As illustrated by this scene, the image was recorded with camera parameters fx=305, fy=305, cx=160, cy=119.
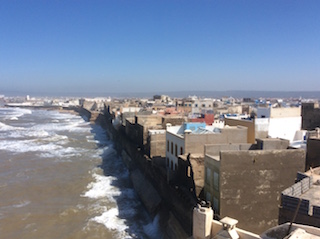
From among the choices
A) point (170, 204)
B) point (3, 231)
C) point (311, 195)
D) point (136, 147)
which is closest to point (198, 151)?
point (170, 204)

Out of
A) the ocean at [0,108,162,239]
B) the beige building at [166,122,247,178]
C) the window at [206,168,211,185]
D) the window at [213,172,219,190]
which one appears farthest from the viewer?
the beige building at [166,122,247,178]

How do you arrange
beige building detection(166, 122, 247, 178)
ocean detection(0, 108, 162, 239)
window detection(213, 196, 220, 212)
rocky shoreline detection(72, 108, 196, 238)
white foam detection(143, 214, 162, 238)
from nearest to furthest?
window detection(213, 196, 220, 212)
rocky shoreline detection(72, 108, 196, 238)
white foam detection(143, 214, 162, 238)
ocean detection(0, 108, 162, 239)
beige building detection(166, 122, 247, 178)

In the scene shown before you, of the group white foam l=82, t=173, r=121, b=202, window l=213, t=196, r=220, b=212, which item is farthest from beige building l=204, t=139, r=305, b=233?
white foam l=82, t=173, r=121, b=202

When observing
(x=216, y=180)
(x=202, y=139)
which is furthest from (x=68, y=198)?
(x=216, y=180)

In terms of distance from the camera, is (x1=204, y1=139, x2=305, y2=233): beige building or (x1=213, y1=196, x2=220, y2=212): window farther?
(x1=213, y1=196, x2=220, y2=212): window

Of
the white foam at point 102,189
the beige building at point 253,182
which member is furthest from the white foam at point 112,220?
the beige building at point 253,182

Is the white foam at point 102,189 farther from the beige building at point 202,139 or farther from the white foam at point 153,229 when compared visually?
the beige building at point 202,139

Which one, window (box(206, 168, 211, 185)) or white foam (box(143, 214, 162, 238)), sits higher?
window (box(206, 168, 211, 185))

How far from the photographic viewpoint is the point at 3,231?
16.3 m

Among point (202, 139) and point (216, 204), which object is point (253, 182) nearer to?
point (216, 204)

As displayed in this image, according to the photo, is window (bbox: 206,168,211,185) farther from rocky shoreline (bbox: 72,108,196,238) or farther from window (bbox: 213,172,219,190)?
rocky shoreline (bbox: 72,108,196,238)

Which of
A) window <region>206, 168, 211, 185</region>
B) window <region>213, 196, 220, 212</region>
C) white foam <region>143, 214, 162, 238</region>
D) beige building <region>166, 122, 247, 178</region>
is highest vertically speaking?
beige building <region>166, 122, 247, 178</region>

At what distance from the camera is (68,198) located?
21.2 meters

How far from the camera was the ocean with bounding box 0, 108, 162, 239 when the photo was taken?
16.8m
